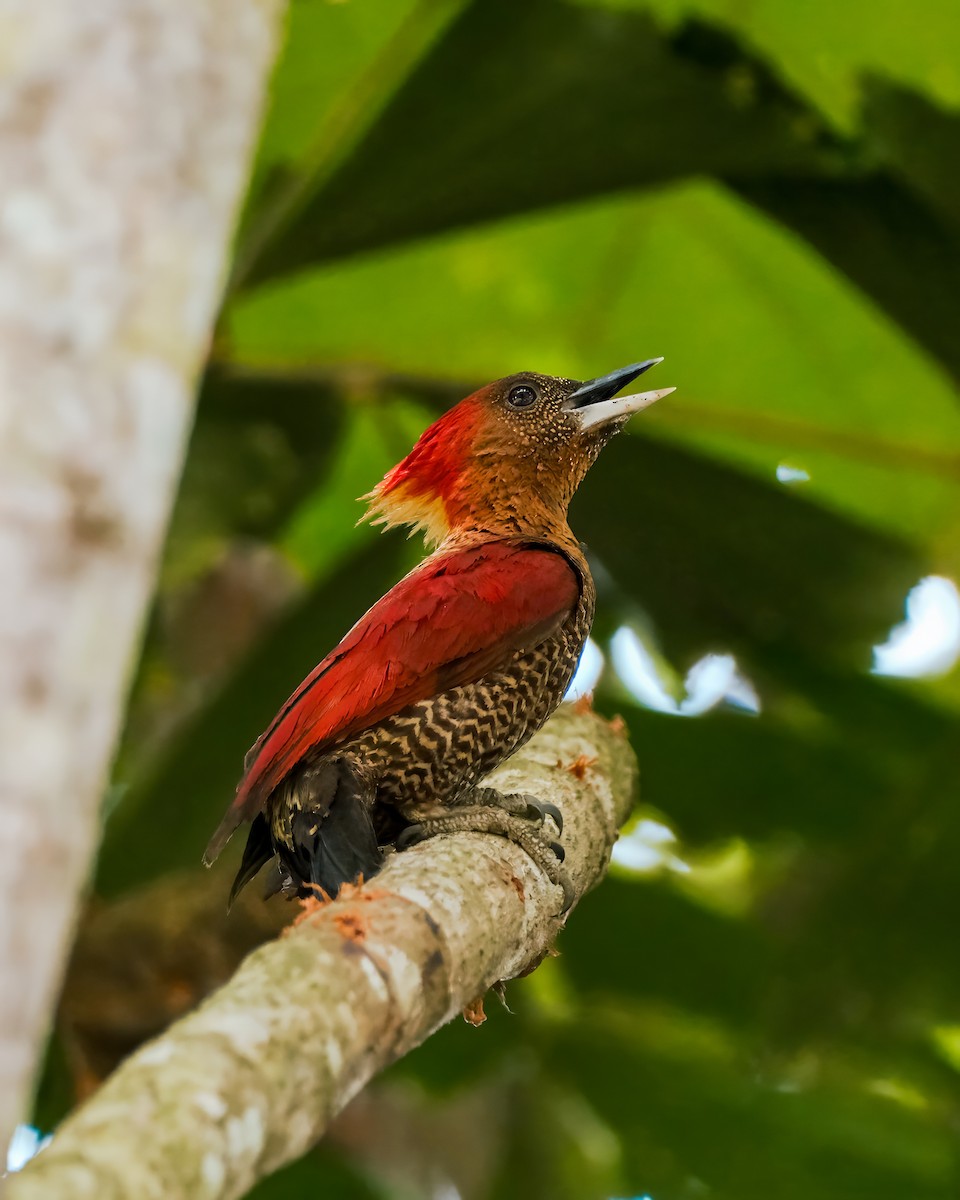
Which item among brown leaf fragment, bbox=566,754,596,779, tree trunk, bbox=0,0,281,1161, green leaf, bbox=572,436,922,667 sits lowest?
green leaf, bbox=572,436,922,667

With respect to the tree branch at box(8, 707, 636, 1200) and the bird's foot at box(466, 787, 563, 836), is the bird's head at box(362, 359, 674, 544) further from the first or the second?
the tree branch at box(8, 707, 636, 1200)

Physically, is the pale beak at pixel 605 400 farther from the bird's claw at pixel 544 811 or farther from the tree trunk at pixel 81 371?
the tree trunk at pixel 81 371

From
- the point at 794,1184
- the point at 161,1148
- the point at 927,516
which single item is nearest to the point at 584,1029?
the point at 794,1184

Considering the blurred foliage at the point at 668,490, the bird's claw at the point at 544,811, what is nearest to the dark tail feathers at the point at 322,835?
the bird's claw at the point at 544,811

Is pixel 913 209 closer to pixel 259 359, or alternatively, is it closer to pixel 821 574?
pixel 821 574

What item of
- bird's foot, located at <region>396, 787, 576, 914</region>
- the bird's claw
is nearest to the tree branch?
bird's foot, located at <region>396, 787, 576, 914</region>

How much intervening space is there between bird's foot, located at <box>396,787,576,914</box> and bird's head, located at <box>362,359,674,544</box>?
77 cm

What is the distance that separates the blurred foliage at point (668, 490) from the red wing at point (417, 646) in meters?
1.74

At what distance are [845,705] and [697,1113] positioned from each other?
4.30 ft

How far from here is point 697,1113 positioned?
4637mm

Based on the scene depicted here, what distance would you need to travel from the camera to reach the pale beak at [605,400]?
3402mm

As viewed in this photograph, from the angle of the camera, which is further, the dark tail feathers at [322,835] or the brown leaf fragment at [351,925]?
the dark tail feathers at [322,835]

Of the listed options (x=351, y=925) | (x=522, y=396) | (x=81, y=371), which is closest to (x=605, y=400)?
(x=522, y=396)

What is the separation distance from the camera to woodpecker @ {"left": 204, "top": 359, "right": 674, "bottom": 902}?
2514 millimetres
